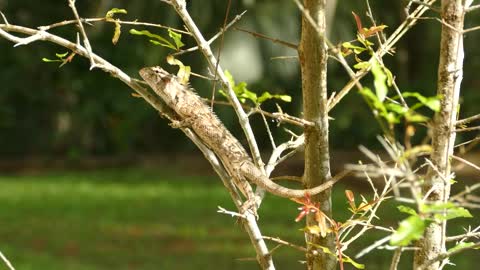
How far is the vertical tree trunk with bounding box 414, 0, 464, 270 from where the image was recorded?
124 centimetres

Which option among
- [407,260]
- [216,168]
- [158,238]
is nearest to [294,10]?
[158,238]

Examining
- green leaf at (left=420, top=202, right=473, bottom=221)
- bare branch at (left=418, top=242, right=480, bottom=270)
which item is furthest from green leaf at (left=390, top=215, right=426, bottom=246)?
bare branch at (left=418, top=242, right=480, bottom=270)

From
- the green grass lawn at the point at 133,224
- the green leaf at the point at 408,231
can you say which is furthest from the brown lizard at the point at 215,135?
the green grass lawn at the point at 133,224

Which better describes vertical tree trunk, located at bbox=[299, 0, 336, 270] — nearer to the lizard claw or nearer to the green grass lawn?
the lizard claw

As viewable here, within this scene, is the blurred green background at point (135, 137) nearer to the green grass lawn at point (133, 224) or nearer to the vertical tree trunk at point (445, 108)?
the green grass lawn at point (133, 224)

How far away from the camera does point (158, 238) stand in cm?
702

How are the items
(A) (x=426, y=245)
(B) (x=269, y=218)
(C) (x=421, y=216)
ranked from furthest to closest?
(B) (x=269, y=218), (A) (x=426, y=245), (C) (x=421, y=216)

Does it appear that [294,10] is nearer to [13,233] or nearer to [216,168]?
[13,233]

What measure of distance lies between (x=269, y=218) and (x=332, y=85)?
7.45 feet

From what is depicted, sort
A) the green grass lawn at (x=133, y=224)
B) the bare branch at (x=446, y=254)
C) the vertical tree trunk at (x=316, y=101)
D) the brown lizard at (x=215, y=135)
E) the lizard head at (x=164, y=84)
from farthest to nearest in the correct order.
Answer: the green grass lawn at (x=133, y=224)
the lizard head at (x=164, y=84)
the brown lizard at (x=215, y=135)
the vertical tree trunk at (x=316, y=101)
the bare branch at (x=446, y=254)

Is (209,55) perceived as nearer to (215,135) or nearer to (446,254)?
(215,135)

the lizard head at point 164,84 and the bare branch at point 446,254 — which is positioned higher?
the lizard head at point 164,84

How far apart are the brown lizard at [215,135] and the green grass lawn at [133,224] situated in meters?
4.29

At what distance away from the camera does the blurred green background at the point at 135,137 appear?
6.74m
